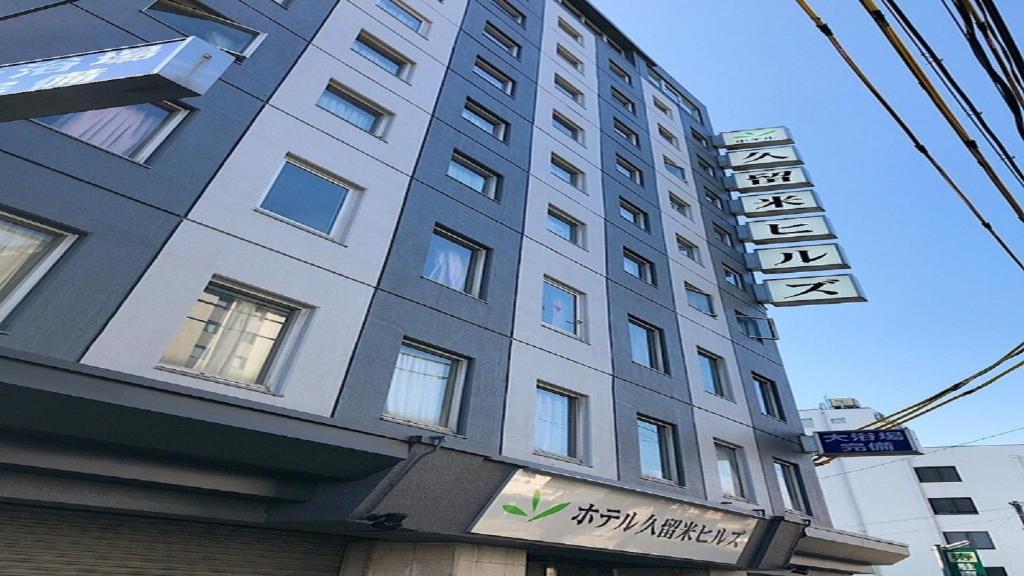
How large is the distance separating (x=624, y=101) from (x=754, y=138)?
6.85 m

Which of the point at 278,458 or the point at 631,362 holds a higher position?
the point at 631,362

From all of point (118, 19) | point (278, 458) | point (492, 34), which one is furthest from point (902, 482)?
point (118, 19)

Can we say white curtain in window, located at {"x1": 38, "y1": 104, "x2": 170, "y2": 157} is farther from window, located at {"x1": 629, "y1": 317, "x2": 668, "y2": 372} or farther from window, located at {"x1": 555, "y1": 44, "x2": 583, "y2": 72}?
window, located at {"x1": 555, "y1": 44, "x2": 583, "y2": 72}

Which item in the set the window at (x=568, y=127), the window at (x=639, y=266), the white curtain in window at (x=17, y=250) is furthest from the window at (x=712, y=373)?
the white curtain in window at (x=17, y=250)

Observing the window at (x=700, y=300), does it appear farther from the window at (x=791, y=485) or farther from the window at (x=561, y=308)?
the window at (x=561, y=308)

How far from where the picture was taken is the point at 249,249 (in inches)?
268

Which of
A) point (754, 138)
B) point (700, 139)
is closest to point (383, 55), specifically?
point (700, 139)

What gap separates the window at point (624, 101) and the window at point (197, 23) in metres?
14.1

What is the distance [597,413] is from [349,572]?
5166mm

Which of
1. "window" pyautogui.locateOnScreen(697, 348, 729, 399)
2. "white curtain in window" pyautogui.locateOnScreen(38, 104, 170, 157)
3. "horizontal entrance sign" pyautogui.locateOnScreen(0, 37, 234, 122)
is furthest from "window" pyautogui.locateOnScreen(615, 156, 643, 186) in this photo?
"horizontal entrance sign" pyautogui.locateOnScreen(0, 37, 234, 122)

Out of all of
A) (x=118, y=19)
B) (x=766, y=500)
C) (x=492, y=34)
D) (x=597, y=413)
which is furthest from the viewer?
(x=492, y=34)

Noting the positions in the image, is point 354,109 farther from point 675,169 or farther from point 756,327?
point 756,327

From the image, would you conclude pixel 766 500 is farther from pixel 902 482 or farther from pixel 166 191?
pixel 902 482

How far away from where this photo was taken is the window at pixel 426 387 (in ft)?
24.5
